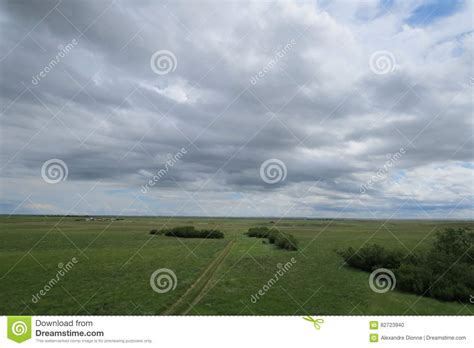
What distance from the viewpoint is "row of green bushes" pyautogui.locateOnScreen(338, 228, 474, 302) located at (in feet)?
64.5

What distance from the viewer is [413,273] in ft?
70.7
